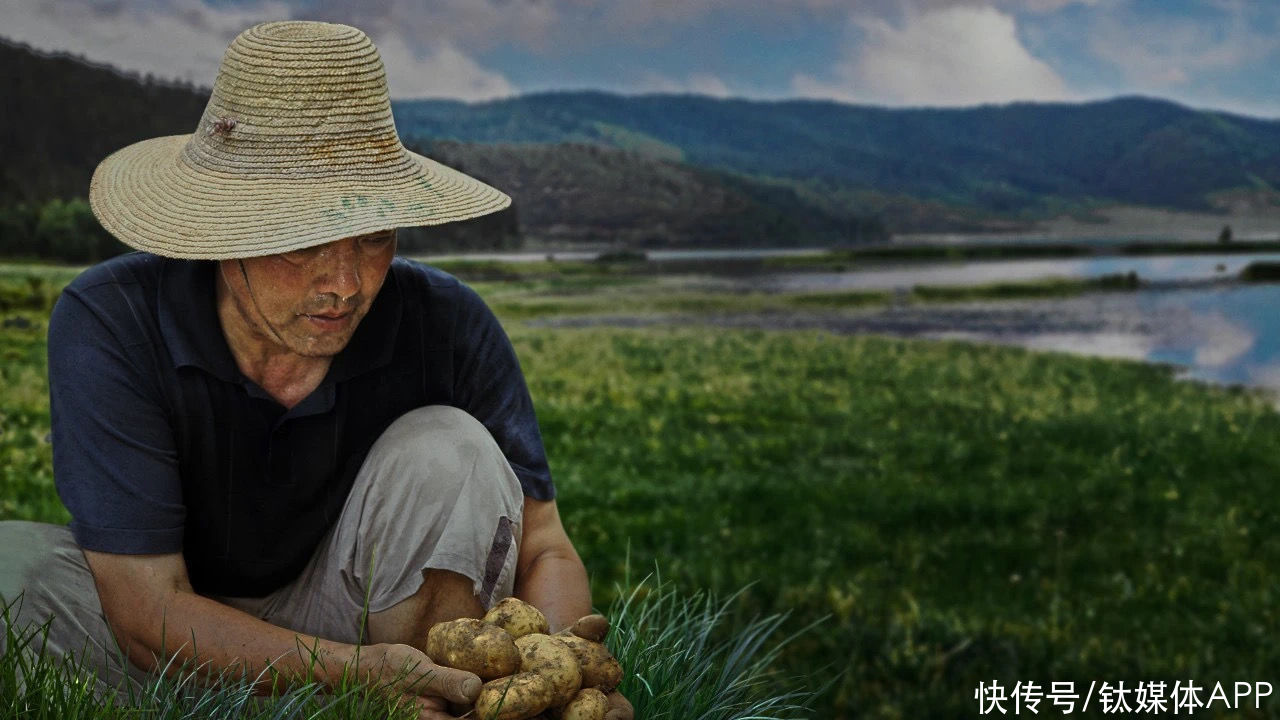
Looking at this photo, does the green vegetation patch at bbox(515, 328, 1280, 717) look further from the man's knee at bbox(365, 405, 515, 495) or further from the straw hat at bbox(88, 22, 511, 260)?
the straw hat at bbox(88, 22, 511, 260)

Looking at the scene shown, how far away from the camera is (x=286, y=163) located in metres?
2.72

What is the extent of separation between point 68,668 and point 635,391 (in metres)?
9.20

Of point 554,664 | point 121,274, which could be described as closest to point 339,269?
point 121,274

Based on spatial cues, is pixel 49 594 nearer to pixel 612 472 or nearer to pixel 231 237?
pixel 231 237

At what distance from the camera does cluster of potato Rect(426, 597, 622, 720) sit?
2.46m

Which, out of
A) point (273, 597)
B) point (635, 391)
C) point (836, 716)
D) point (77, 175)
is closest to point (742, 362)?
point (635, 391)

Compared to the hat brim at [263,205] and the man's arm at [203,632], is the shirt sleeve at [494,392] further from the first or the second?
the man's arm at [203,632]

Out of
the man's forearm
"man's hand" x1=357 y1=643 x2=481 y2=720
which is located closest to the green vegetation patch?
the man's forearm

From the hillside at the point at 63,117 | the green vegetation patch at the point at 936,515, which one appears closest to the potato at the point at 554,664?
the green vegetation patch at the point at 936,515

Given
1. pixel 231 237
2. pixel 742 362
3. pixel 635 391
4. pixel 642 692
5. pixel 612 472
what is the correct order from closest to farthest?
pixel 231 237 < pixel 642 692 < pixel 612 472 < pixel 635 391 < pixel 742 362

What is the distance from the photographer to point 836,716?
4699 millimetres

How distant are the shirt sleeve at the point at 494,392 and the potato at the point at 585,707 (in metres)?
0.72

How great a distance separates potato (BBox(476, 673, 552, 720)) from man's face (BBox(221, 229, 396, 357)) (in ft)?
2.73

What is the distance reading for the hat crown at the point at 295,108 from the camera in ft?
8.95
